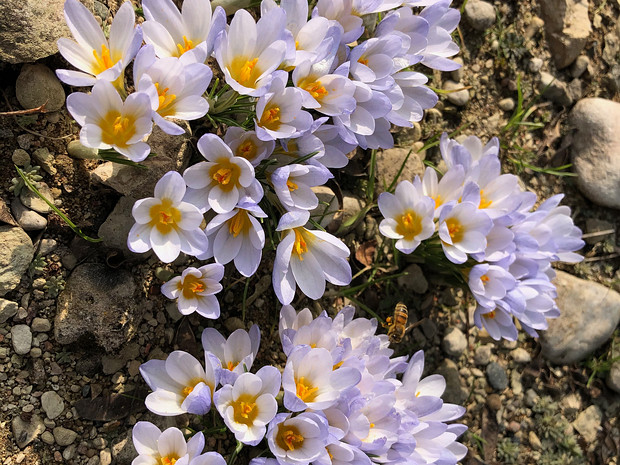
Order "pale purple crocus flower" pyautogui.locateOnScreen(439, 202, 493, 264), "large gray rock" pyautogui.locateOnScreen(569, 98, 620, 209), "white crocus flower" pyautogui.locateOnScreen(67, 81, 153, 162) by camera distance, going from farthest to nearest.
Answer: "large gray rock" pyautogui.locateOnScreen(569, 98, 620, 209)
"pale purple crocus flower" pyautogui.locateOnScreen(439, 202, 493, 264)
"white crocus flower" pyautogui.locateOnScreen(67, 81, 153, 162)

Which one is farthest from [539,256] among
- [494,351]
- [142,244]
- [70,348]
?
[70,348]

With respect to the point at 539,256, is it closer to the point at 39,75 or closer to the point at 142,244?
the point at 142,244

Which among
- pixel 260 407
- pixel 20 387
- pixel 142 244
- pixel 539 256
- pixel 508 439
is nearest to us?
pixel 142 244

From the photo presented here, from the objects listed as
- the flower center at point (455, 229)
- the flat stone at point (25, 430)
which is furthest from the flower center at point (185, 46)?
the flat stone at point (25, 430)

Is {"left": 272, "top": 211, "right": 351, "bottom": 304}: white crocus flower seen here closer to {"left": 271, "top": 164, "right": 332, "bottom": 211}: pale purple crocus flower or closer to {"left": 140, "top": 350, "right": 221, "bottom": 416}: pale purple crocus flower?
{"left": 271, "top": 164, "right": 332, "bottom": 211}: pale purple crocus flower

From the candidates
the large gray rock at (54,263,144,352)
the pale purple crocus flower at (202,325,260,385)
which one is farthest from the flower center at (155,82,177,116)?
the pale purple crocus flower at (202,325,260,385)
